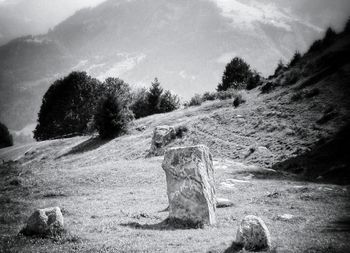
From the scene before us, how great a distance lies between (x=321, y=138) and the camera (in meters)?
32.0

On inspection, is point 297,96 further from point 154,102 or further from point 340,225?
point 154,102

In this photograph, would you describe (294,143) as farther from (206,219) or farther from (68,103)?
(68,103)

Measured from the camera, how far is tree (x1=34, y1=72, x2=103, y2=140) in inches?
3578

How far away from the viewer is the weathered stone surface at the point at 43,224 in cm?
1226

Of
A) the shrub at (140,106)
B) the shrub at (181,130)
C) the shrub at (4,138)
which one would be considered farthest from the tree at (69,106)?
the shrub at (181,130)

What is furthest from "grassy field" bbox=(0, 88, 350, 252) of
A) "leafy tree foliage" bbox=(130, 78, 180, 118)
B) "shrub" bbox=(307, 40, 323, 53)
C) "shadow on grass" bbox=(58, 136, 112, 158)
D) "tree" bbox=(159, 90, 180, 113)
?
"tree" bbox=(159, 90, 180, 113)

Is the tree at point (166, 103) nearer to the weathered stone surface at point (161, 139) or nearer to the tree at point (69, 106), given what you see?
the tree at point (69, 106)

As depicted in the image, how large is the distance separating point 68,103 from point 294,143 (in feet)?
244

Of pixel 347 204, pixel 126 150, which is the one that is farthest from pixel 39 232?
pixel 126 150

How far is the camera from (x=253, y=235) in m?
10.7

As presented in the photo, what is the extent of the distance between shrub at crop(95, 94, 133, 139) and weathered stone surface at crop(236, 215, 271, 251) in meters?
48.1

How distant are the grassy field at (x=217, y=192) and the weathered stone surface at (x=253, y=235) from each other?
1.67 ft

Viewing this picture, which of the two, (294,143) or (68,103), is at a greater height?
(68,103)

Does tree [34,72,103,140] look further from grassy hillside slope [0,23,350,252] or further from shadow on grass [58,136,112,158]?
grassy hillside slope [0,23,350,252]
